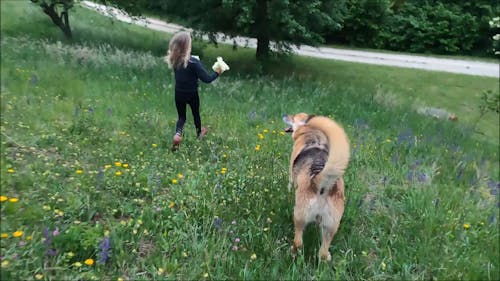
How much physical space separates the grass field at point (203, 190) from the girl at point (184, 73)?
398 mm

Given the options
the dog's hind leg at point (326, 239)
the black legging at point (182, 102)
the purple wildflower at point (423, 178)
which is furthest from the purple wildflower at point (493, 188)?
the black legging at point (182, 102)

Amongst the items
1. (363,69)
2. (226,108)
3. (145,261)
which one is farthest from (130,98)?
(363,69)

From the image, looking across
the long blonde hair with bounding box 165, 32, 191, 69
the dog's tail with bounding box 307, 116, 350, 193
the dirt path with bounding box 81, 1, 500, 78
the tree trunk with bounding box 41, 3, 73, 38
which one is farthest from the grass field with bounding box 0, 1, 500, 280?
the dirt path with bounding box 81, 1, 500, 78

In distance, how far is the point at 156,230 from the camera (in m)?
3.84

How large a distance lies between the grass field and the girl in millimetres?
398

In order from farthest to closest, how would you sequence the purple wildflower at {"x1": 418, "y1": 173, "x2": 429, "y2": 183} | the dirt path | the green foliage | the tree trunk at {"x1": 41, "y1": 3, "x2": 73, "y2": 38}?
the green foliage
the dirt path
the tree trunk at {"x1": 41, "y1": 3, "x2": 73, "y2": 38}
the purple wildflower at {"x1": 418, "y1": 173, "x2": 429, "y2": 183}

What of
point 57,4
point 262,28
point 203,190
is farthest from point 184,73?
point 57,4

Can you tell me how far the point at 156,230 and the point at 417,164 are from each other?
13.1ft

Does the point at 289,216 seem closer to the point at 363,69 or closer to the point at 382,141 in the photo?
the point at 382,141

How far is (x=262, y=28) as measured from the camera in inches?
500

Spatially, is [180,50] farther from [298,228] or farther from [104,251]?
[104,251]

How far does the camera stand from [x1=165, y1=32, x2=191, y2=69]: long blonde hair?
227 inches

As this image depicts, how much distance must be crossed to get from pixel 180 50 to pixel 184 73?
1.07 ft

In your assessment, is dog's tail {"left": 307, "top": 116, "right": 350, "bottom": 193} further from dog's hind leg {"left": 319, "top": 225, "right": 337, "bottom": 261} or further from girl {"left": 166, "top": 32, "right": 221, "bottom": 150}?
girl {"left": 166, "top": 32, "right": 221, "bottom": 150}
